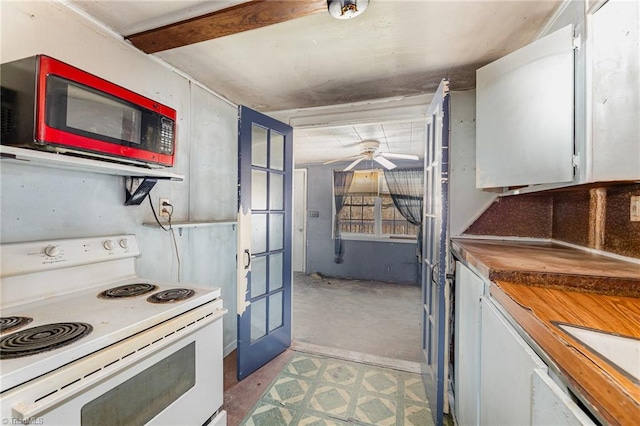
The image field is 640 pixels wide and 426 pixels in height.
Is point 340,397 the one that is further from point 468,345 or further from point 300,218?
point 300,218

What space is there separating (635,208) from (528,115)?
1.86 feet

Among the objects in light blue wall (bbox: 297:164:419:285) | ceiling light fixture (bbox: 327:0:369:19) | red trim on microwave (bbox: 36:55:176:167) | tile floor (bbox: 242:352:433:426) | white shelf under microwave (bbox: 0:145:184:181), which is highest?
ceiling light fixture (bbox: 327:0:369:19)

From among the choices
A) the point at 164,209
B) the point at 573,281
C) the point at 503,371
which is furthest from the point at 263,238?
the point at 573,281

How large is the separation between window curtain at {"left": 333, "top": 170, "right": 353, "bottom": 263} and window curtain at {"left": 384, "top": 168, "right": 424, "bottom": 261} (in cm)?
72

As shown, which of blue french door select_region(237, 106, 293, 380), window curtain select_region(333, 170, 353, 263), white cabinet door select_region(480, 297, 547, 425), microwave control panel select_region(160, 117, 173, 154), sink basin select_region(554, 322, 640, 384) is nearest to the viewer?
sink basin select_region(554, 322, 640, 384)

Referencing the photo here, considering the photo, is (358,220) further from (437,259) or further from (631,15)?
(631,15)

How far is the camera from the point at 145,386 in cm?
101

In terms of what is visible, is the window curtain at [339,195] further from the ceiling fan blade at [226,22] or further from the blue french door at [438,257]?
the ceiling fan blade at [226,22]

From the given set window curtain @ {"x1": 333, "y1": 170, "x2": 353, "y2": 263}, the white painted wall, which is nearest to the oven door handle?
the white painted wall

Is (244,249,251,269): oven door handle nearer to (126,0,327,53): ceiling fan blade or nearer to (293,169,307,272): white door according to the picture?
(126,0,327,53): ceiling fan blade

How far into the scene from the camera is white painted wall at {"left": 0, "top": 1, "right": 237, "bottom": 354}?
3.83 feet

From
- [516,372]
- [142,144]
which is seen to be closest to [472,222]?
[516,372]

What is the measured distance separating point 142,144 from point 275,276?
1.52m

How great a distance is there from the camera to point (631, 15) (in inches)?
36.5
